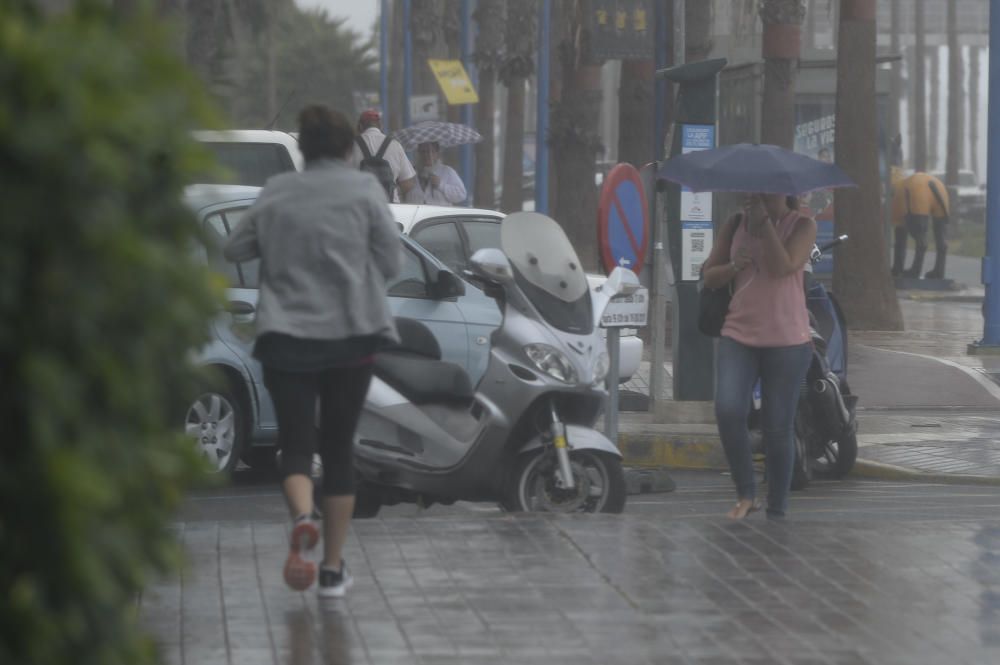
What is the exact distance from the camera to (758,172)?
8.57 metres

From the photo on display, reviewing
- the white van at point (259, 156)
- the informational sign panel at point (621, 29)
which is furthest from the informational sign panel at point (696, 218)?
the informational sign panel at point (621, 29)

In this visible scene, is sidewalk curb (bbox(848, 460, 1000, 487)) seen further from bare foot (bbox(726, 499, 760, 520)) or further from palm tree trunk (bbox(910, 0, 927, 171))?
palm tree trunk (bbox(910, 0, 927, 171))

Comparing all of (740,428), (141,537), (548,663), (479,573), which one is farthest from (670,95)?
(141,537)

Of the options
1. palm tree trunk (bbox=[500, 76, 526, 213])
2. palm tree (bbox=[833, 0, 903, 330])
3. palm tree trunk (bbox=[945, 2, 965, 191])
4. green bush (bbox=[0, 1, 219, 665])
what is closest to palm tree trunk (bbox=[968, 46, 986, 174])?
palm tree trunk (bbox=[945, 2, 965, 191])

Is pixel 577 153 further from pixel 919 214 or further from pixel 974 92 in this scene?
pixel 974 92

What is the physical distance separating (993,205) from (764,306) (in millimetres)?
10847

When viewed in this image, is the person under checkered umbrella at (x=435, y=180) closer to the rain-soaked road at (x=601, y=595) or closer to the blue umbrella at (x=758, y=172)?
the blue umbrella at (x=758, y=172)

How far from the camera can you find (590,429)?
8.57m

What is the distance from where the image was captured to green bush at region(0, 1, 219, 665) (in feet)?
9.31

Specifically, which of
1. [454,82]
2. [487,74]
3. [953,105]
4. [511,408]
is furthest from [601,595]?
[953,105]

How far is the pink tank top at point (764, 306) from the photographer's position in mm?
8375

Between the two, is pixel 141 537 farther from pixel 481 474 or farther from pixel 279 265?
pixel 481 474

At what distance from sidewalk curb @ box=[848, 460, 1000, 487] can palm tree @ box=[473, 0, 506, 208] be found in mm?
25182

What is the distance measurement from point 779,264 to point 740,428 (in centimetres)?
75
